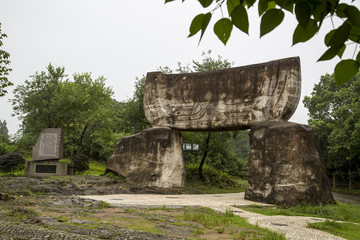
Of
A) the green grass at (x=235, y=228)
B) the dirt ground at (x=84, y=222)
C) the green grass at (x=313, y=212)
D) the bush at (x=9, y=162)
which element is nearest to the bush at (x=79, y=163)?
the bush at (x=9, y=162)

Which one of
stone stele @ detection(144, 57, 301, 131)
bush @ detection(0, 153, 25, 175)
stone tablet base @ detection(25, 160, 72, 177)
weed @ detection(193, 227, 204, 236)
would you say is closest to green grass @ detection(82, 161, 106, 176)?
stone tablet base @ detection(25, 160, 72, 177)

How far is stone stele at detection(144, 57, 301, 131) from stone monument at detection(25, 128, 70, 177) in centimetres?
525

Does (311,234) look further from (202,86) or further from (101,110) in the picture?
(101,110)

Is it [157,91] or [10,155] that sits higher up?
[157,91]

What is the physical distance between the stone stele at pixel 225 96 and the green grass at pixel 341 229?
5.21 meters

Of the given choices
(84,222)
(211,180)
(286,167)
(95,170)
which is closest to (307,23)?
(84,222)

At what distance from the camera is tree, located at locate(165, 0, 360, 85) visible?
1.17 metres

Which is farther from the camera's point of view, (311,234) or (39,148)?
(39,148)

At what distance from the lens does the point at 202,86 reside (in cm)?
1223

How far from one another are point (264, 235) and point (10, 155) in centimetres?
1354

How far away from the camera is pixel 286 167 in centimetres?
959

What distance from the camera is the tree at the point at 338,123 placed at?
17.9m

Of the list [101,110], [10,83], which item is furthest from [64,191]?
[101,110]

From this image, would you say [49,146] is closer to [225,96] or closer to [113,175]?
[113,175]
